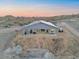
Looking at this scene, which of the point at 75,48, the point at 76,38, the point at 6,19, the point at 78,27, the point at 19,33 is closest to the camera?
the point at 75,48

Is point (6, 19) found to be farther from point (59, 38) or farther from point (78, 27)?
point (59, 38)

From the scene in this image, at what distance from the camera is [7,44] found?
1602 cm

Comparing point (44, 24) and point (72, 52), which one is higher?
point (44, 24)

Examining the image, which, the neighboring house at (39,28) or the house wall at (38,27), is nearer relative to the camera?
the neighboring house at (39,28)

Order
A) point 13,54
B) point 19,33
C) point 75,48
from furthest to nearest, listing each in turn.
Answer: point 19,33, point 75,48, point 13,54

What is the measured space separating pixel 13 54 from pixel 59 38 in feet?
9.80

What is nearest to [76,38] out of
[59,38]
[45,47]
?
[59,38]

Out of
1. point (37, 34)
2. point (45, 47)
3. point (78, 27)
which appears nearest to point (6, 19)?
point (78, 27)

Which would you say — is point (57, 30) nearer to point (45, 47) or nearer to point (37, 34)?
point (37, 34)

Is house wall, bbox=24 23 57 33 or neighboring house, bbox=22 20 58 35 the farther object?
house wall, bbox=24 23 57 33

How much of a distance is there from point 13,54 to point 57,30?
5.00 m

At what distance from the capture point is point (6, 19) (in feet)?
97.6

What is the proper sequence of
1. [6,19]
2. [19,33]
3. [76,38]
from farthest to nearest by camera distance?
1. [6,19]
2. [19,33]
3. [76,38]

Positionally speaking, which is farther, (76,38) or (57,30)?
(57,30)
